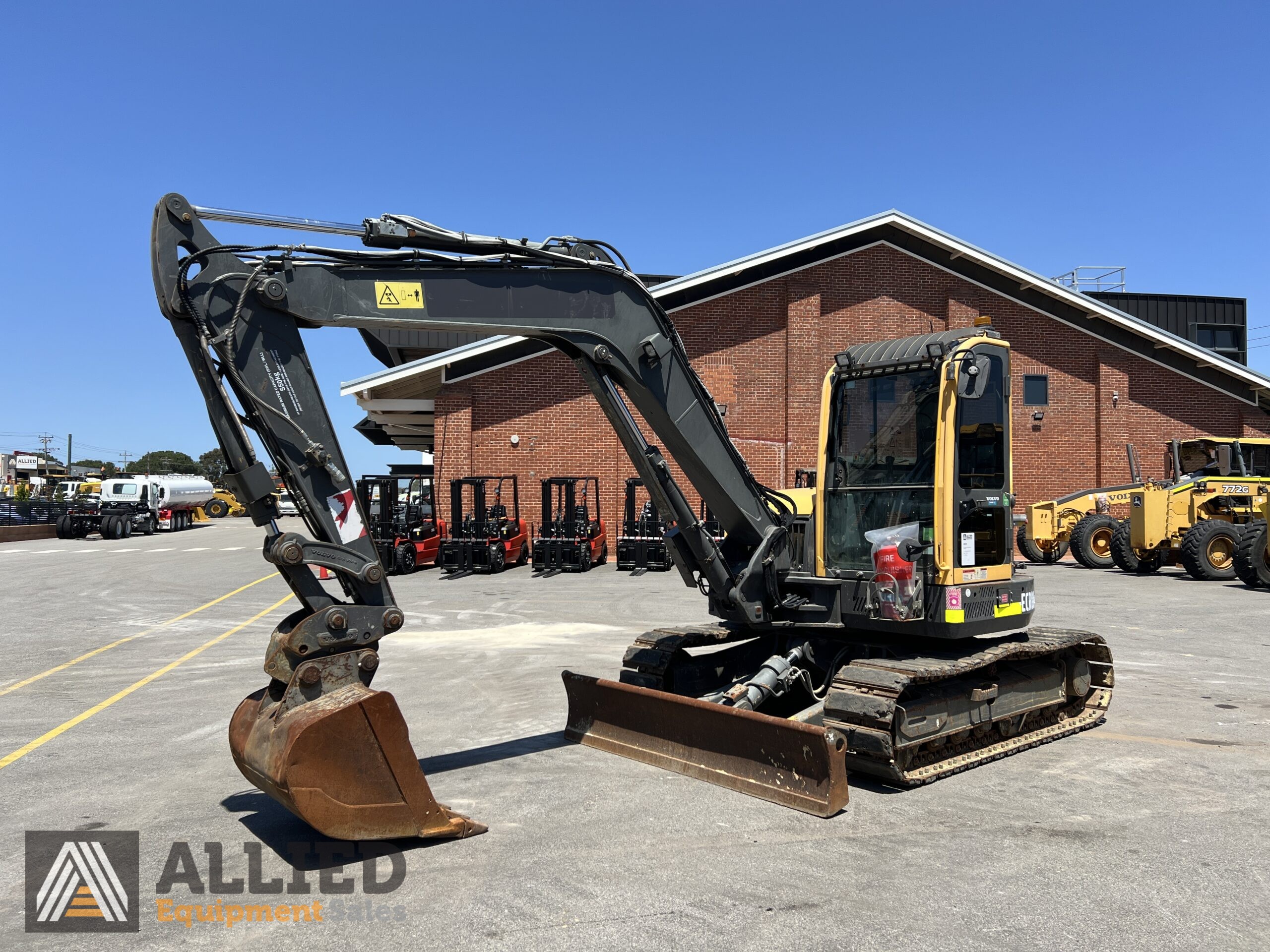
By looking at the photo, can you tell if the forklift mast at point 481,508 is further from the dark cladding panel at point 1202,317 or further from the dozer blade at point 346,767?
the dark cladding panel at point 1202,317

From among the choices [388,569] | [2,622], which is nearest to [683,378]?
[2,622]

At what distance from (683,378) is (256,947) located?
14.6 ft

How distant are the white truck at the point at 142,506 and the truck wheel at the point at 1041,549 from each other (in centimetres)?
3770

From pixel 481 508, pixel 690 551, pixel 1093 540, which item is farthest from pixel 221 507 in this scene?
pixel 690 551

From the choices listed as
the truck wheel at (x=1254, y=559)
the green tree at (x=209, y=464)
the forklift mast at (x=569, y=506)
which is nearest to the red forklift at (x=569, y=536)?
the forklift mast at (x=569, y=506)

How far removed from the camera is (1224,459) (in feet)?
71.4

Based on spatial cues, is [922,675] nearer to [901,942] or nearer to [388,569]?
[901,942]

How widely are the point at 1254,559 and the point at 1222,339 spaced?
25.8m

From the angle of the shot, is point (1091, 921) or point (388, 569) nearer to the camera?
point (1091, 921)

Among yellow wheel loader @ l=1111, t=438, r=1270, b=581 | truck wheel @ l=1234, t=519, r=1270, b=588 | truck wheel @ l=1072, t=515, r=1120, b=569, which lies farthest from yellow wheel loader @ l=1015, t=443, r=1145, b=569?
truck wheel @ l=1234, t=519, r=1270, b=588

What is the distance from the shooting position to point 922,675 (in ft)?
21.6

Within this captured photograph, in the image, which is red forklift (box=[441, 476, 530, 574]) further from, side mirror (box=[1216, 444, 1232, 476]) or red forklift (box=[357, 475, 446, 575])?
side mirror (box=[1216, 444, 1232, 476])

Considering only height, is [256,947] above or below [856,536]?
below

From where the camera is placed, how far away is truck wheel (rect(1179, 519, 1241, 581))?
20.4m
